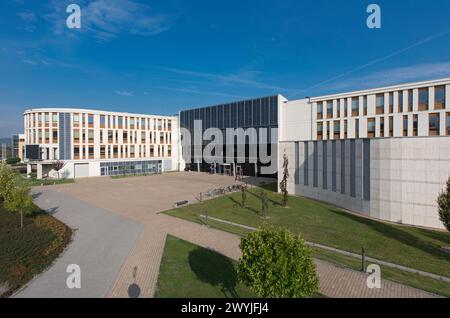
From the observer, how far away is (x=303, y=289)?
23.5ft

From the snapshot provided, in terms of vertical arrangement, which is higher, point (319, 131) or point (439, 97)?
point (439, 97)

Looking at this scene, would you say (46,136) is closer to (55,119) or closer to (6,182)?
(55,119)

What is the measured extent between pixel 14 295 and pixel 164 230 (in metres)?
8.72

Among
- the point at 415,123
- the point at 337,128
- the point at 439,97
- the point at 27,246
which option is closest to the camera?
the point at 27,246

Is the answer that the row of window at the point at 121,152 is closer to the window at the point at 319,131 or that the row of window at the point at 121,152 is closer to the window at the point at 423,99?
the window at the point at 319,131

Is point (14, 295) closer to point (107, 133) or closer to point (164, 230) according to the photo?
point (164, 230)

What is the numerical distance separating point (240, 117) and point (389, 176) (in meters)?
34.2

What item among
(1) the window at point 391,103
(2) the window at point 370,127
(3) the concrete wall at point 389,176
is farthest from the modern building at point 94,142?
(1) the window at point 391,103

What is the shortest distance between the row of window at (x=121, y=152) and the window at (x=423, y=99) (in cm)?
4957

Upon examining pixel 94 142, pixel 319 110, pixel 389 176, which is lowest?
pixel 389 176

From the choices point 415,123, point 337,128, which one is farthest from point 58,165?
point 415,123

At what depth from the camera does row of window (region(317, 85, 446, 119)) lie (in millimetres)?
33031

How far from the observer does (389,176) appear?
69.6 ft

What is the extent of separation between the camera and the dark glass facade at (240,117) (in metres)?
47.8
